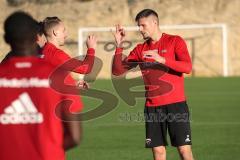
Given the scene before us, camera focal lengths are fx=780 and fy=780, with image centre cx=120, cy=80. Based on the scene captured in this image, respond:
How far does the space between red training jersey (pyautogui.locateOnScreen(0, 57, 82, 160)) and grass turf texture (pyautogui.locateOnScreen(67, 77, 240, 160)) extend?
7.37m

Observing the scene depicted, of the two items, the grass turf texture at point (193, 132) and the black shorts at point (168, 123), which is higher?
the black shorts at point (168, 123)

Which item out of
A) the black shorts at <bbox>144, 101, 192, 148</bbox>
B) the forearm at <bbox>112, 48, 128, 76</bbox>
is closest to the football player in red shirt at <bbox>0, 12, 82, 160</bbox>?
the black shorts at <bbox>144, 101, 192, 148</bbox>

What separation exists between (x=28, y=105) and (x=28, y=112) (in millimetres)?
44

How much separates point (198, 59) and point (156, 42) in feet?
88.7

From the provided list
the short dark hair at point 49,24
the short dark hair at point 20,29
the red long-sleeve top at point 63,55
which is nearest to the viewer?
the short dark hair at point 20,29

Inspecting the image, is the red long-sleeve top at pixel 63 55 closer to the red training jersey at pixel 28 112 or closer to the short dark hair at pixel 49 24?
the short dark hair at pixel 49 24

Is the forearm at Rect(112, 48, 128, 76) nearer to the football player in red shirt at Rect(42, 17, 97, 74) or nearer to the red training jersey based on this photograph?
the football player in red shirt at Rect(42, 17, 97, 74)

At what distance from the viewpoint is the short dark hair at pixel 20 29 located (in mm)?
4917

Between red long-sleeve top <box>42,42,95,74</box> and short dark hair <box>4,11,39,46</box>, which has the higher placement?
short dark hair <box>4,11,39,46</box>

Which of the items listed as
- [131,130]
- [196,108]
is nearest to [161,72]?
[131,130]

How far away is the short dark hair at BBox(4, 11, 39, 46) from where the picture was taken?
16.1ft

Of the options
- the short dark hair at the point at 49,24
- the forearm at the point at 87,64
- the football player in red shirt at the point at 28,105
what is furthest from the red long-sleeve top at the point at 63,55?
the football player in red shirt at the point at 28,105

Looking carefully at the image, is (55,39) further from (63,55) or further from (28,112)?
(28,112)

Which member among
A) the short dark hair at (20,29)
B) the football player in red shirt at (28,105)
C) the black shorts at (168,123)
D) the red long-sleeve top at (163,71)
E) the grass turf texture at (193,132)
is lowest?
the grass turf texture at (193,132)
